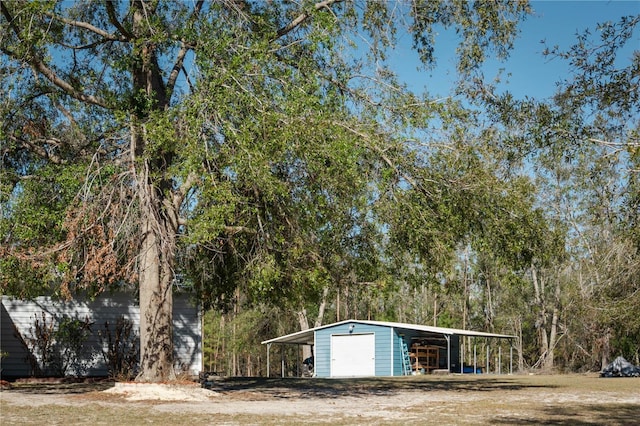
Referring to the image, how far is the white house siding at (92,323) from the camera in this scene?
22.3 metres

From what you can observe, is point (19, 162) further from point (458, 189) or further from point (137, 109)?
point (458, 189)

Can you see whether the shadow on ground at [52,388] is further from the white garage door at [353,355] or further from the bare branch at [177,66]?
the white garage door at [353,355]

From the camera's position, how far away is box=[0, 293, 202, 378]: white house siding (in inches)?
877

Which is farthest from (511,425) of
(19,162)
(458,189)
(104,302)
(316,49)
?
(104,302)

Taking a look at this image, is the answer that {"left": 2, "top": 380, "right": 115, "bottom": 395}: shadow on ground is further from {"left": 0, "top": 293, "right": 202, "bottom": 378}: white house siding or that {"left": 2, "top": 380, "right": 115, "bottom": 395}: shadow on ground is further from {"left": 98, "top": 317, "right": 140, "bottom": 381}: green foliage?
{"left": 0, "top": 293, "right": 202, "bottom": 378}: white house siding

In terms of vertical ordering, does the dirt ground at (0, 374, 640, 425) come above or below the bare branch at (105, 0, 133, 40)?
below

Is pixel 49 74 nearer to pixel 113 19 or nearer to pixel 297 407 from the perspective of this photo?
pixel 113 19

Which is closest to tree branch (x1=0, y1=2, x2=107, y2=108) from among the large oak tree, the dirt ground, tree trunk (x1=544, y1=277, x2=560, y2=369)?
the large oak tree

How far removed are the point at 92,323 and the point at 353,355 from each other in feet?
49.9

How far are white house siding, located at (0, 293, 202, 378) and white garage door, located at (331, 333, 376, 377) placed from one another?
12324mm

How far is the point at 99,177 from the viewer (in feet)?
46.1

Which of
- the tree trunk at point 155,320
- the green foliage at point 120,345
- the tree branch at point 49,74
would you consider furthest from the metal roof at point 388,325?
the tree branch at point 49,74

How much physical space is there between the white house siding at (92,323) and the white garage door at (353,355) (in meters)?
12.3

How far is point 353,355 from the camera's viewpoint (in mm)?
35125
